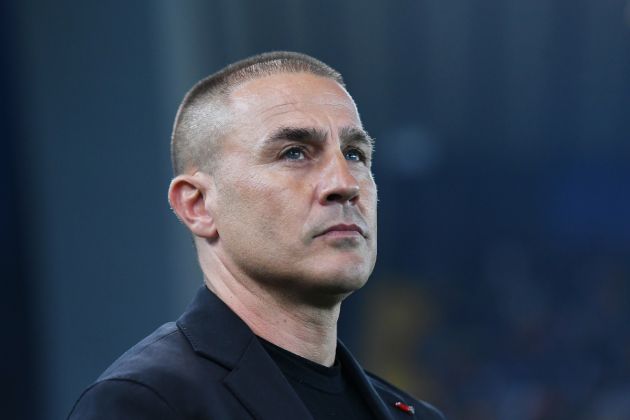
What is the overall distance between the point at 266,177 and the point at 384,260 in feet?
11.7


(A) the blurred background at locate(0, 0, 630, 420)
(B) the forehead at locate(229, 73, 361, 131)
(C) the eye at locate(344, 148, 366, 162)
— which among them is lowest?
(A) the blurred background at locate(0, 0, 630, 420)

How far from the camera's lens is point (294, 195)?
2.07 meters

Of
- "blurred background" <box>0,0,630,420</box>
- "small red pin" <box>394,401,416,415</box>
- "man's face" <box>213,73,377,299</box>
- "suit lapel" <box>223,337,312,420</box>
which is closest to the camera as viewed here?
"suit lapel" <box>223,337,312,420</box>

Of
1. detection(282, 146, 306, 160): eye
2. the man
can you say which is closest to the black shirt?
the man

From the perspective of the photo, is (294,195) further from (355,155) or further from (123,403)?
Result: (123,403)

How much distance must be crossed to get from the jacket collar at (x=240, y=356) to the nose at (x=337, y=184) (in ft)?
1.06

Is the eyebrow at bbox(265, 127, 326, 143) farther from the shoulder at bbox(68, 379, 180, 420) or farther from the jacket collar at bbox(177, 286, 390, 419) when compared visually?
the shoulder at bbox(68, 379, 180, 420)

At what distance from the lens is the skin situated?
6.72ft

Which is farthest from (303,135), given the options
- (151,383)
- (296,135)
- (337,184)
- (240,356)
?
(151,383)

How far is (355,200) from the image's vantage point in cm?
213

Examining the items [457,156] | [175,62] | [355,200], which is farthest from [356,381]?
[457,156]

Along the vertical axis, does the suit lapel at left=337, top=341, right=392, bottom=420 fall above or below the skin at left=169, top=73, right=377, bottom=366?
below

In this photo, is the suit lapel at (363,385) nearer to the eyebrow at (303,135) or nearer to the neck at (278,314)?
the neck at (278,314)

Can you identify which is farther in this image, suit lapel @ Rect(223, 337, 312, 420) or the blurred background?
the blurred background
